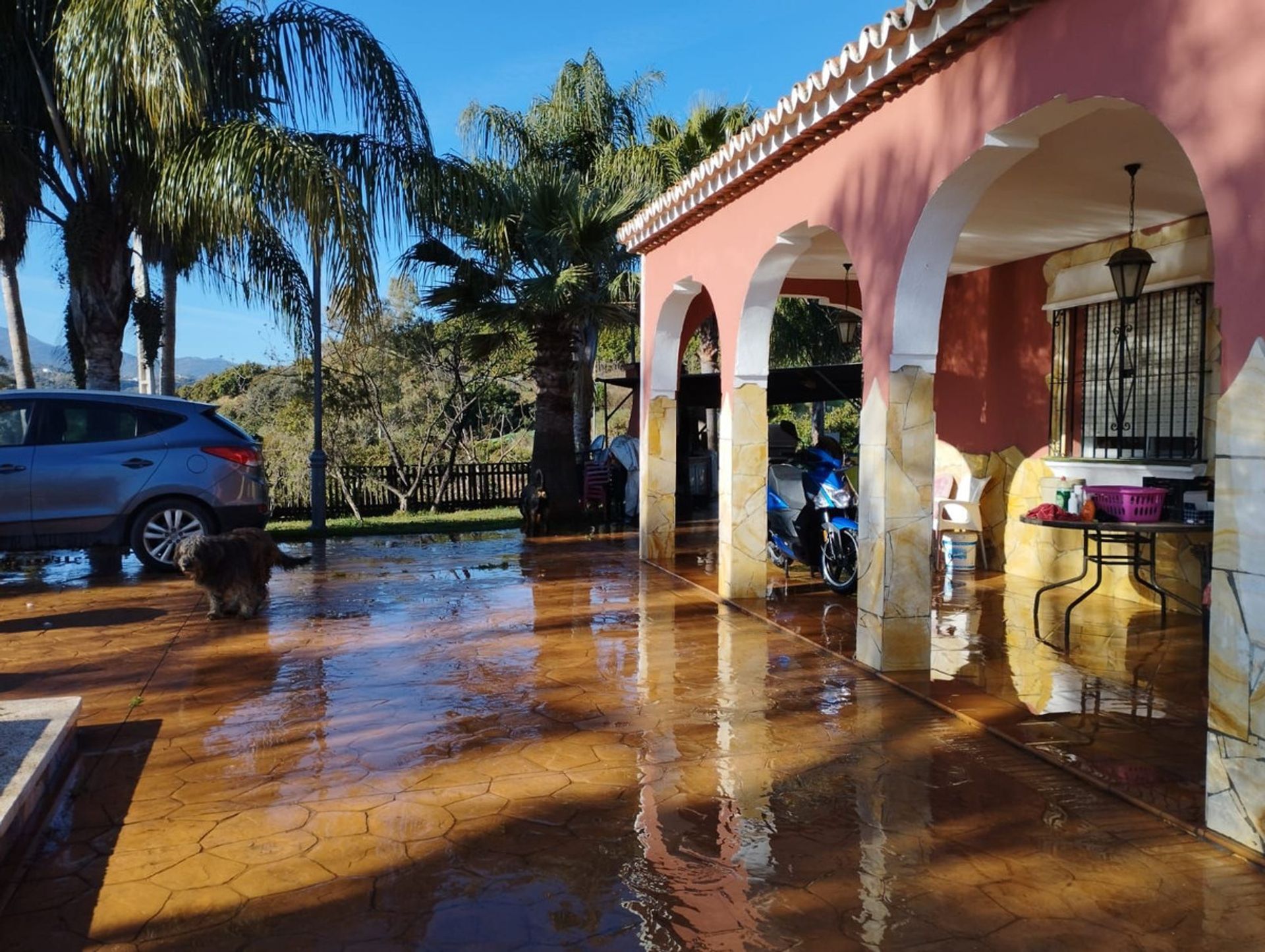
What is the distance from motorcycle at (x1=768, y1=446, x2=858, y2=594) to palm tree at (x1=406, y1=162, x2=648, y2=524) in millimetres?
4784

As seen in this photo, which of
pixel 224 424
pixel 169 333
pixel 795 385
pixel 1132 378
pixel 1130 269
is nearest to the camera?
pixel 1130 269

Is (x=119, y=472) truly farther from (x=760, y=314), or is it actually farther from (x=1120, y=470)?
(x=1120, y=470)

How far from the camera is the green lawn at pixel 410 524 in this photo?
13.6 m

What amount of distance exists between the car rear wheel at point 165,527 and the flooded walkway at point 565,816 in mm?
2656

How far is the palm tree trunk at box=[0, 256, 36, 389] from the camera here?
14023mm

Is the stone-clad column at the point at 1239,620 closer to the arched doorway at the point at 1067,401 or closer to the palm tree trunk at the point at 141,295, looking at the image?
the arched doorway at the point at 1067,401

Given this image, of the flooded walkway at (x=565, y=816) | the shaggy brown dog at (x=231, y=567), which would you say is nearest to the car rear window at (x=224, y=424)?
the shaggy brown dog at (x=231, y=567)

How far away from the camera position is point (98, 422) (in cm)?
928

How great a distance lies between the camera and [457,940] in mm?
2980

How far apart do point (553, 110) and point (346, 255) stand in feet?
36.2

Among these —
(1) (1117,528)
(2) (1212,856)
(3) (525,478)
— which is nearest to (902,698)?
(1) (1117,528)

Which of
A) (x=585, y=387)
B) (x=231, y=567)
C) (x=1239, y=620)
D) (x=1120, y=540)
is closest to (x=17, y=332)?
(x=231, y=567)

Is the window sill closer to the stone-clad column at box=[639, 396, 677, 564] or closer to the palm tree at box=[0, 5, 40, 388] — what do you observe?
the stone-clad column at box=[639, 396, 677, 564]

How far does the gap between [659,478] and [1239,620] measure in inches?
304
